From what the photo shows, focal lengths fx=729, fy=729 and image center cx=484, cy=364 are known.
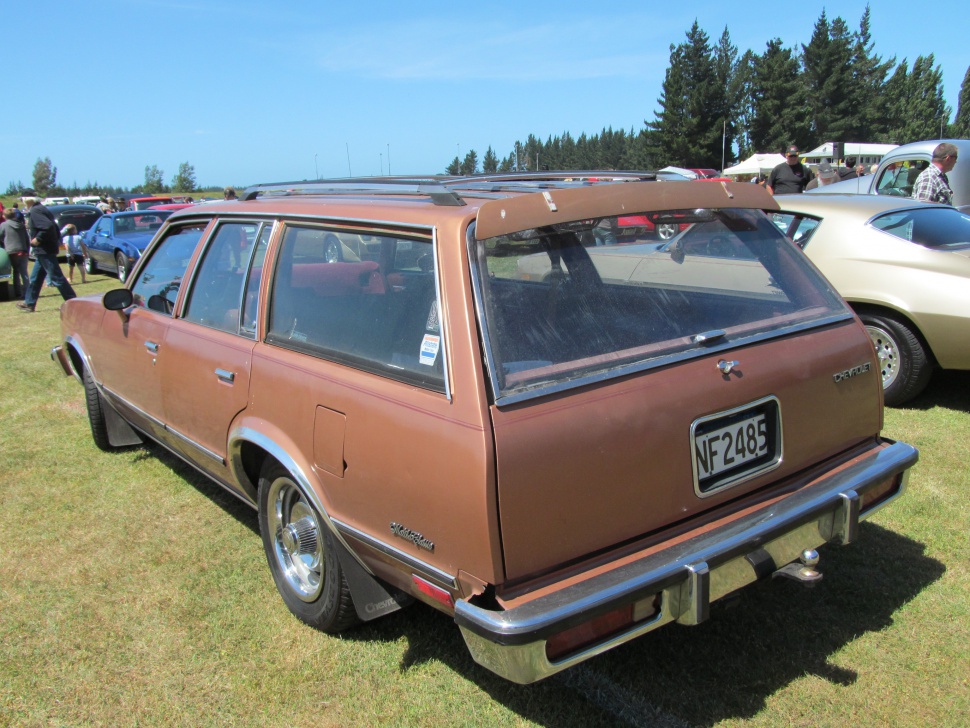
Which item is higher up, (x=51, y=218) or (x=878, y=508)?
(x=51, y=218)

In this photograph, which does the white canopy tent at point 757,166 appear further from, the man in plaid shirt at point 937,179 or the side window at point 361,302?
the side window at point 361,302

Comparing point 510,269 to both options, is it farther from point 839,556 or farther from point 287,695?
point 839,556

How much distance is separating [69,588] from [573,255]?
9.46ft

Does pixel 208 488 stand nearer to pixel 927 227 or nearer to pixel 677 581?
pixel 677 581

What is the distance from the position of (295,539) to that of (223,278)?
1.37 meters

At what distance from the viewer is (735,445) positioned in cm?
251

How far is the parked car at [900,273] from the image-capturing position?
5.14m

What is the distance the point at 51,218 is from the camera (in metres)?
12.4

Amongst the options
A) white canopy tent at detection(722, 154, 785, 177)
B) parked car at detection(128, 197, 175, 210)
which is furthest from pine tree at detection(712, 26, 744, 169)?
parked car at detection(128, 197, 175, 210)

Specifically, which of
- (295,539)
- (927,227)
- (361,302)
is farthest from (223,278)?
(927,227)

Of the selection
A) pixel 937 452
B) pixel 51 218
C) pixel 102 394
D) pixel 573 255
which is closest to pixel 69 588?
pixel 102 394

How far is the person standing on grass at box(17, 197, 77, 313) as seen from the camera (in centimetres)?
1216

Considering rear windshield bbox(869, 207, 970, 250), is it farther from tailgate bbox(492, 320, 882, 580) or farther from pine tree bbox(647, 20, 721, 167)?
pine tree bbox(647, 20, 721, 167)

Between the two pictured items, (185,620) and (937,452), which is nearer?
(185,620)
